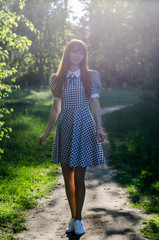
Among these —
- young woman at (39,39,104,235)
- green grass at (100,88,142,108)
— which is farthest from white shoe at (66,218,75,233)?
green grass at (100,88,142,108)

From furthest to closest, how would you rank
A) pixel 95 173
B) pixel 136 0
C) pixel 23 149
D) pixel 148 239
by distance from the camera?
pixel 136 0 < pixel 23 149 < pixel 95 173 < pixel 148 239

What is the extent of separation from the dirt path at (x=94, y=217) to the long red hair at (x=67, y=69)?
1.61 meters

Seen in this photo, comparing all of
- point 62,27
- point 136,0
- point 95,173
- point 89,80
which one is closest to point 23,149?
point 95,173

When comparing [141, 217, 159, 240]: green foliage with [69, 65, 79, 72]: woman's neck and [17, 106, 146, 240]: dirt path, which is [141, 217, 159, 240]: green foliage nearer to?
[17, 106, 146, 240]: dirt path

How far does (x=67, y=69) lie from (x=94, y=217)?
1.97 m

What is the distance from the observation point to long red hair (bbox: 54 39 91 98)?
3715 millimetres

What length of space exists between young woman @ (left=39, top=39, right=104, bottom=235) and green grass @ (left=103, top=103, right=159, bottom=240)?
95 centimetres

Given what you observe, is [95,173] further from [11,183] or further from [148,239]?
[148,239]

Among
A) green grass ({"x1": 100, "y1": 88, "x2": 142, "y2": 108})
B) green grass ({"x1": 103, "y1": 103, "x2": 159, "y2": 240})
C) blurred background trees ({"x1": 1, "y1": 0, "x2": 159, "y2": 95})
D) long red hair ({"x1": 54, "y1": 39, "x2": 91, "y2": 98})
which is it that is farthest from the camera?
green grass ({"x1": 100, "y1": 88, "x2": 142, "y2": 108})

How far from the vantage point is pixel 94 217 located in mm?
4180

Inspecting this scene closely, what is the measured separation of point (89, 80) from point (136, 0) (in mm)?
11379

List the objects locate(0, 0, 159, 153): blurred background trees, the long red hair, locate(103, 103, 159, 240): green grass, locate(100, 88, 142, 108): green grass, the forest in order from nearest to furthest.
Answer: the long red hair < locate(103, 103, 159, 240): green grass < the forest < locate(0, 0, 159, 153): blurred background trees < locate(100, 88, 142, 108): green grass

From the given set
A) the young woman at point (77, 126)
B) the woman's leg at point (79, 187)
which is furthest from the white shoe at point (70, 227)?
the woman's leg at point (79, 187)

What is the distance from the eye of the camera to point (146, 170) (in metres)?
6.84
